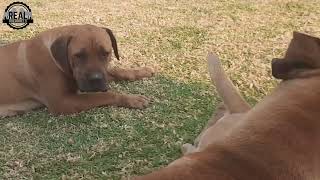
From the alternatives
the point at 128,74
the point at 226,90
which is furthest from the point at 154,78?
the point at 226,90

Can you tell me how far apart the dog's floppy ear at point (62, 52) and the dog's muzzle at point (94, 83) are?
152 millimetres

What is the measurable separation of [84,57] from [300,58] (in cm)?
244

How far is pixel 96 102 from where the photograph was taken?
4090mm

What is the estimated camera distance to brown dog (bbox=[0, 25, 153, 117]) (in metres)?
4.12

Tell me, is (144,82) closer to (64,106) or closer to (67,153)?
(64,106)

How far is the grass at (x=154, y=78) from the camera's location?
11.3ft

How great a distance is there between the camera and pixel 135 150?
3.49 m

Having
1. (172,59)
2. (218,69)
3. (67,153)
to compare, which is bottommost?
(67,153)

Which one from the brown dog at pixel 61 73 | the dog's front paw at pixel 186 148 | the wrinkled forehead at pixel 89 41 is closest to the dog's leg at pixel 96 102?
the brown dog at pixel 61 73

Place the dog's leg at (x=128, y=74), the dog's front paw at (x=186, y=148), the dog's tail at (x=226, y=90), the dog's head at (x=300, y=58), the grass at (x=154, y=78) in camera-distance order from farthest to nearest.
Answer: the dog's leg at (x=128, y=74)
the grass at (x=154, y=78)
the dog's front paw at (x=186, y=148)
the dog's tail at (x=226, y=90)
the dog's head at (x=300, y=58)

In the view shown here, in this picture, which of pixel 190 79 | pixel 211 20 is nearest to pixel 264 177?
pixel 190 79

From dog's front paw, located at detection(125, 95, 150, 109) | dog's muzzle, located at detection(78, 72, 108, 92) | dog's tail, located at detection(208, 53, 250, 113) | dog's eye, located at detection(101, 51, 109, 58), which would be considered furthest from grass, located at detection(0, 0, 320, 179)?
dog's tail, located at detection(208, 53, 250, 113)

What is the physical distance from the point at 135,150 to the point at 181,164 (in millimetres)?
1686

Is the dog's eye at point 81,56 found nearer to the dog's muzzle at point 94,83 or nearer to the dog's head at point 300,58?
the dog's muzzle at point 94,83
